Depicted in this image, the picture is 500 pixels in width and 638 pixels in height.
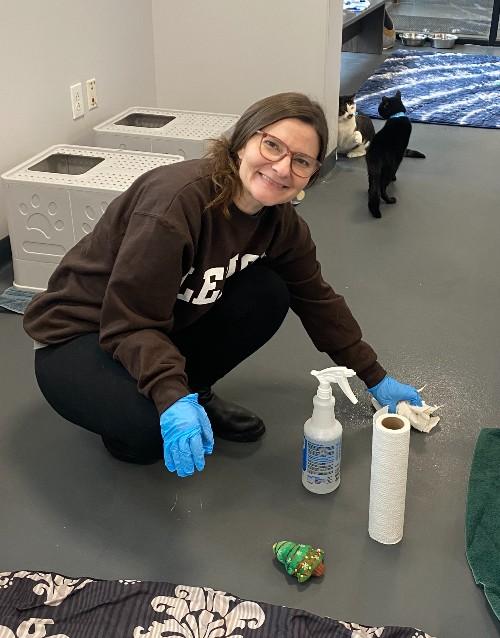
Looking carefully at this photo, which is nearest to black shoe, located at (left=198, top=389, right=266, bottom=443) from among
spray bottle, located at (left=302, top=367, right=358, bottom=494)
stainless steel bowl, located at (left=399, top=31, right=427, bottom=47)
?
spray bottle, located at (left=302, top=367, right=358, bottom=494)

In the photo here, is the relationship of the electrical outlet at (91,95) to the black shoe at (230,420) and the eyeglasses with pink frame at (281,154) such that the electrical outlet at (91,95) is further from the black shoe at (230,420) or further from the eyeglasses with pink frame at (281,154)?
the eyeglasses with pink frame at (281,154)

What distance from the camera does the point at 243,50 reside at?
10.6 ft

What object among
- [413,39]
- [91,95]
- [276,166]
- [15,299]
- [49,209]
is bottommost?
[15,299]

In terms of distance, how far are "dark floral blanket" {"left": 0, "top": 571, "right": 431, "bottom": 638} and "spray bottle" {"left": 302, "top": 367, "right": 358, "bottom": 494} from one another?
1.05 feet

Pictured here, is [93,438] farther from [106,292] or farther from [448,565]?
[448,565]

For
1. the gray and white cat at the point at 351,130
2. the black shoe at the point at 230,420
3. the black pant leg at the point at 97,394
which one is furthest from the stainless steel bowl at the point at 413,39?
the black pant leg at the point at 97,394

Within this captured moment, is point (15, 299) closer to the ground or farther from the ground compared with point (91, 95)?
closer to the ground

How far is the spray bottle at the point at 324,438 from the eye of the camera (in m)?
1.51

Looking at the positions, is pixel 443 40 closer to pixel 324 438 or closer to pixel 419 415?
pixel 419 415

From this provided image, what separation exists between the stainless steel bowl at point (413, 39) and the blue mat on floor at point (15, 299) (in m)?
4.48

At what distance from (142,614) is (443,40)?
547cm

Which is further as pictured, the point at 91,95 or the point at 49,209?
the point at 91,95

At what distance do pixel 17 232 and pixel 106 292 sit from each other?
1092 millimetres

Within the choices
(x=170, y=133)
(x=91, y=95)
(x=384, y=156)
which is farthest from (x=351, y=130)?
(x=91, y=95)
